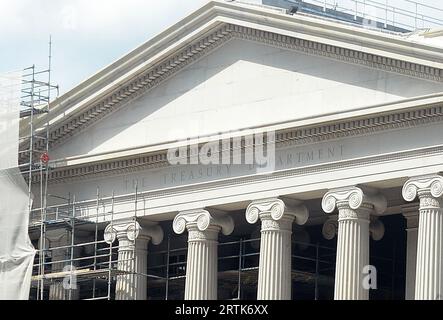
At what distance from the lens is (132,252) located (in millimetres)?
76000

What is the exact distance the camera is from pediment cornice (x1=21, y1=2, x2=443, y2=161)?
2623 inches

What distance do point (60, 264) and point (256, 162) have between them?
13.0 meters

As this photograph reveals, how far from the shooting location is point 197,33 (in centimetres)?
7381

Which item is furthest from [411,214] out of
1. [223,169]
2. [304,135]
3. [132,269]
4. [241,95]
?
[132,269]

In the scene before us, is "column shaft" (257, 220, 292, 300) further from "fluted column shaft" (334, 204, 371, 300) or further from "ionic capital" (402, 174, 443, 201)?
"ionic capital" (402, 174, 443, 201)

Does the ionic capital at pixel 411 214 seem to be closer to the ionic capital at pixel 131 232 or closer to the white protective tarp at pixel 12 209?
the ionic capital at pixel 131 232

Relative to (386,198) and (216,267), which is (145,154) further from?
(386,198)

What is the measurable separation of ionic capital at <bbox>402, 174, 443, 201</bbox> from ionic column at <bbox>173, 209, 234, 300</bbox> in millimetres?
10803
